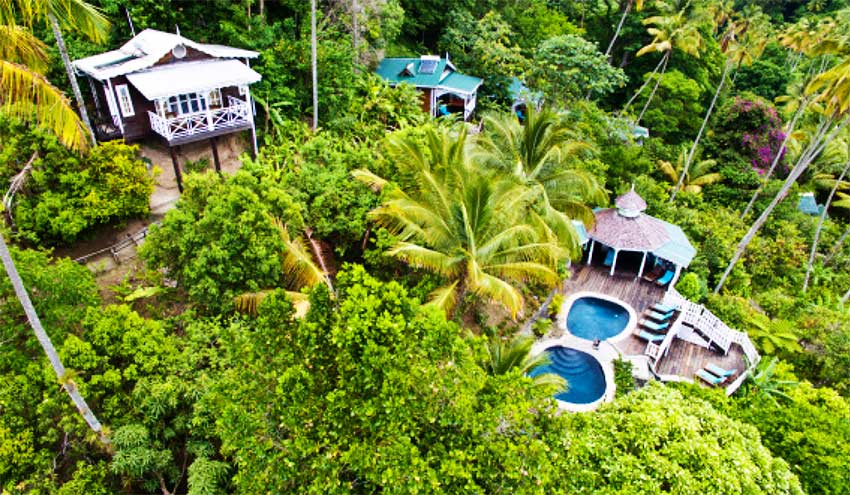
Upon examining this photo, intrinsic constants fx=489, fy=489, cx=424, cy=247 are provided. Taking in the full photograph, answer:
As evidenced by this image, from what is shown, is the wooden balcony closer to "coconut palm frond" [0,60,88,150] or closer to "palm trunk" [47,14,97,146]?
"palm trunk" [47,14,97,146]

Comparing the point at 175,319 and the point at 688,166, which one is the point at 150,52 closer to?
the point at 175,319

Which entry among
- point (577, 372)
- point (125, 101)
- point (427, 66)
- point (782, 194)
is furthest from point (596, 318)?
point (125, 101)

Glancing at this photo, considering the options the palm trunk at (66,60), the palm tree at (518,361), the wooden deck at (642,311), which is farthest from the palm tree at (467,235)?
the palm trunk at (66,60)

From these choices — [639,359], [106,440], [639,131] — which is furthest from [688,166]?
[106,440]

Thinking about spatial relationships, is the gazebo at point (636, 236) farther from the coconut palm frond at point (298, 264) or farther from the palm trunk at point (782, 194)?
the coconut palm frond at point (298, 264)

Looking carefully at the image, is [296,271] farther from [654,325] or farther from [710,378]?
[710,378]

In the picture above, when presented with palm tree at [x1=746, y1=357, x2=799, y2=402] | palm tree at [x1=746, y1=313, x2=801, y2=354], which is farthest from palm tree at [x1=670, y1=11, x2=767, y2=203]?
palm tree at [x1=746, y1=357, x2=799, y2=402]
